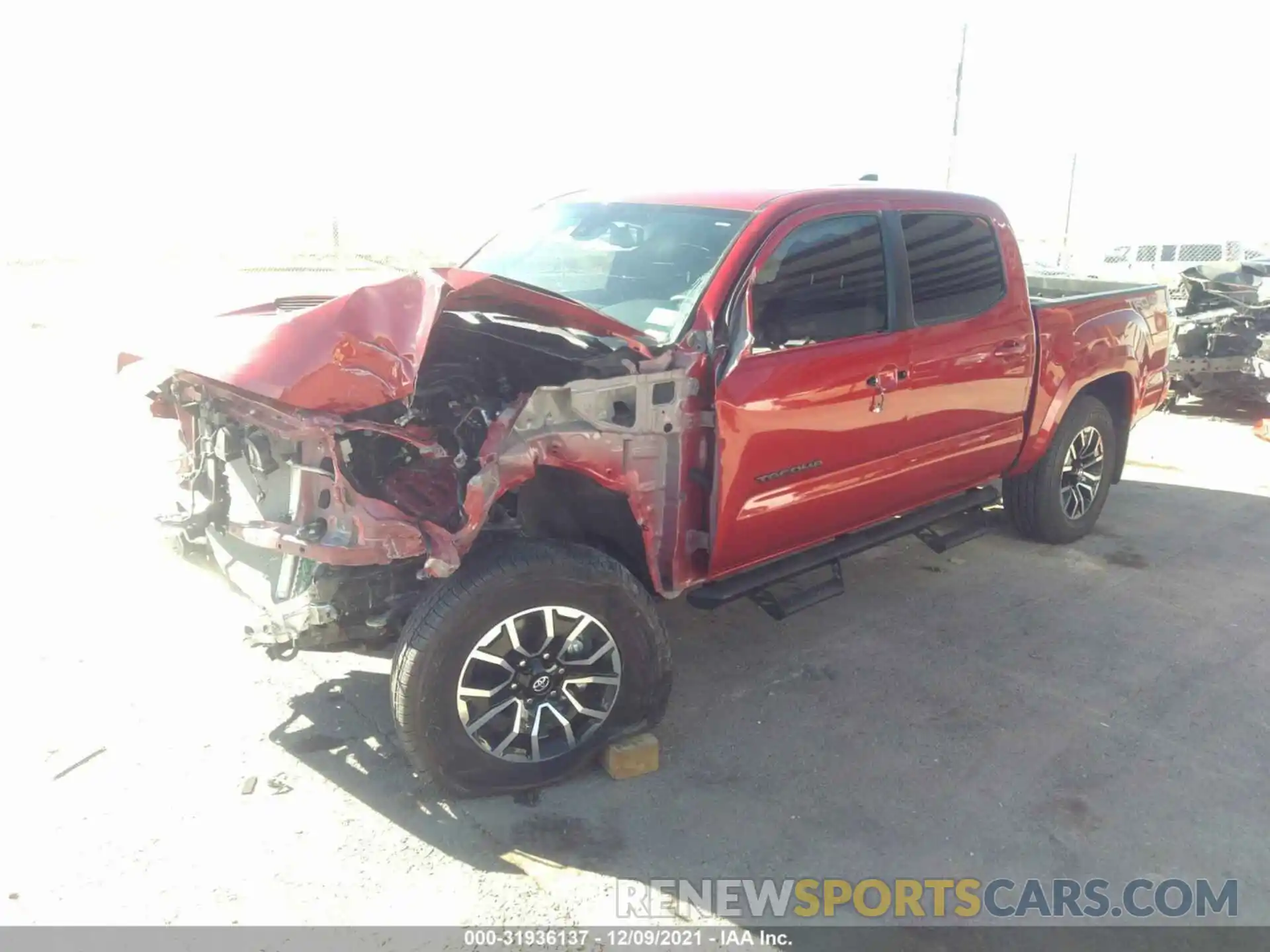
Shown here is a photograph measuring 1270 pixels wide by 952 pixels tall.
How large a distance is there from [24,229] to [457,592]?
33.4 metres

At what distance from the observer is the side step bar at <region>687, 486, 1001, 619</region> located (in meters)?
3.70

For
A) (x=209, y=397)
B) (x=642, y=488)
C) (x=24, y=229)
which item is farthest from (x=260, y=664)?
(x=24, y=229)

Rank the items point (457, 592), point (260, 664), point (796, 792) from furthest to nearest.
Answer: point (260, 664)
point (796, 792)
point (457, 592)

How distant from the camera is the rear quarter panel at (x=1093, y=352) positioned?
5.01m

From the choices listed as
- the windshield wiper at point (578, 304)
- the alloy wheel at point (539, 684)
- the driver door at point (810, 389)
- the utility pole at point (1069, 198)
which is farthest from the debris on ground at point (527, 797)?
the utility pole at point (1069, 198)

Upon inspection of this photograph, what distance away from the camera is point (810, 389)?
368cm

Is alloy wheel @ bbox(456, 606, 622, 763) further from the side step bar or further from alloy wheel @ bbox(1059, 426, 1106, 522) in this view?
alloy wheel @ bbox(1059, 426, 1106, 522)

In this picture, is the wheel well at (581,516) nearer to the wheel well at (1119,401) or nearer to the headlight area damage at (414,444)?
the headlight area damage at (414,444)

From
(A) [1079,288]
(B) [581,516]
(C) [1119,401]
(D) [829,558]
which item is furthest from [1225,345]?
(B) [581,516]

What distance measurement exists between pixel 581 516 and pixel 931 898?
1.77m

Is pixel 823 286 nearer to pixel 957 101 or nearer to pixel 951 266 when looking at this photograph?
pixel 951 266

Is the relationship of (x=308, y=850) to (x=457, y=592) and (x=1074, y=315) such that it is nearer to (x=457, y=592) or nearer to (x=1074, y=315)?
(x=457, y=592)

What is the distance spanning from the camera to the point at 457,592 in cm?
297

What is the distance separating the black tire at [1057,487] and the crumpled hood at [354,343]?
3558mm
